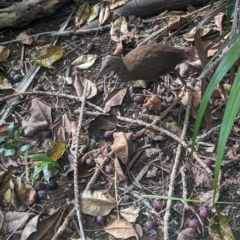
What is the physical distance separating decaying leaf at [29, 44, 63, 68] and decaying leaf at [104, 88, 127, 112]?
1.64ft

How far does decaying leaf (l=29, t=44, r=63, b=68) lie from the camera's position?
314 centimetres

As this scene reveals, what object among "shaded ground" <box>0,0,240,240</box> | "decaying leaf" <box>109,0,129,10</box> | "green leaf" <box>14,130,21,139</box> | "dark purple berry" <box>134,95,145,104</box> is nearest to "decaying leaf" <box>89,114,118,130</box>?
"shaded ground" <box>0,0,240,240</box>

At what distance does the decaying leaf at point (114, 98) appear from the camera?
2.82 meters

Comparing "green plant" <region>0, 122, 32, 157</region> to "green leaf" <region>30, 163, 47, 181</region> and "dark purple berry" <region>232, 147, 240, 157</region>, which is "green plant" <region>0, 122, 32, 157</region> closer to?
"green leaf" <region>30, 163, 47, 181</region>

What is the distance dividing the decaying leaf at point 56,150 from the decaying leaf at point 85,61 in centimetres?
63

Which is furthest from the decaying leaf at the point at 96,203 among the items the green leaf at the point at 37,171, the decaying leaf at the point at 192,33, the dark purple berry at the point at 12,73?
the decaying leaf at the point at 192,33

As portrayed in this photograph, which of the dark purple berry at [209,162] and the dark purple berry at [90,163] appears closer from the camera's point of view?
the dark purple berry at [209,162]

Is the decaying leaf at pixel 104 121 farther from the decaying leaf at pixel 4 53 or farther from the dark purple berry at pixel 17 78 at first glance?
the decaying leaf at pixel 4 53

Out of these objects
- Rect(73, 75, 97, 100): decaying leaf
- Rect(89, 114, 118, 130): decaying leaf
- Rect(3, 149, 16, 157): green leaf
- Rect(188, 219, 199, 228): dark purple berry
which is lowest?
Rect(188, 219, 199, 228): dark purple berry

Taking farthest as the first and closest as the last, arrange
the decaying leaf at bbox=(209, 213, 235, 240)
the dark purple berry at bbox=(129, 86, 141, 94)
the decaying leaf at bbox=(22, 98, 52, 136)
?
1. the dark purple berry at bbox=(129, 86, 141, 94)
2. the decaying leaf at bbox=(22, 98, 52, 136)
3. the decaying leaf at bbox=(209, 213, 235, 240)

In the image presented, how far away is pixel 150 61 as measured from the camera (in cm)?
260

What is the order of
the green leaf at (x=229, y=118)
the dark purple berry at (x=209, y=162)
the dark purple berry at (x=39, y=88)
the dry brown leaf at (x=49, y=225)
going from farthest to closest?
the dark purple berry at (x=39, y=88), the dark purple berry at (x=209, y=162), the dry brown leaf at (x=49, y=225), the green leaf at (x=229, y=118)

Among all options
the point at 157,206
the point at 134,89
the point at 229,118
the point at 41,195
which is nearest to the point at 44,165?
the point at 41,195

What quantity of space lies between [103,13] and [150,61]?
2.92 ft
